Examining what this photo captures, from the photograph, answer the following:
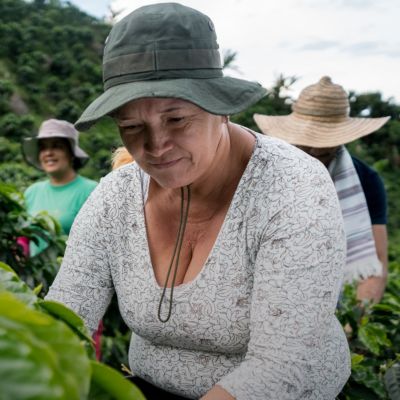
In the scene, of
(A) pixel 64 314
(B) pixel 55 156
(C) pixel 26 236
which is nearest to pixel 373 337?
(C) pixel 26 236

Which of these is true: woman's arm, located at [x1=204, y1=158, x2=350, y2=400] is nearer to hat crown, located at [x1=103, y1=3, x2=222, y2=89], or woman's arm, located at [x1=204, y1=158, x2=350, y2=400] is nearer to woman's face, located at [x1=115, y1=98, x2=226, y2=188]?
woman's face, located at [x1=115, y1=98, x2=226, y2=188]

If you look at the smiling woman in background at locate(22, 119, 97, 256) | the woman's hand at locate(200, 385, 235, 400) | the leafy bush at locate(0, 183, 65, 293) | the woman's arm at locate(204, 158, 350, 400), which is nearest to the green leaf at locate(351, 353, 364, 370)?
the woman's arm at locate(204, 158, 350, 400)

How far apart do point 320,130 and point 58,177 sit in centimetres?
175

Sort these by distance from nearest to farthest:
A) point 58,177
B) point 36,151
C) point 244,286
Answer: point 244,286 < point 58,177 < point 36,151

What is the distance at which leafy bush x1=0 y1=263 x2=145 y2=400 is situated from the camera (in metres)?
0.43

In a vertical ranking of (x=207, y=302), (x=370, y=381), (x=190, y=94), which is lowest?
(x=370, y=381)

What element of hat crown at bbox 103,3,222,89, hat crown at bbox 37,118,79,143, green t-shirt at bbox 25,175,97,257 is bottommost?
green t-shirt at bbox 25,175,97,257

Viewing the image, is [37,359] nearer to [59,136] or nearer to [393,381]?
[393,381]

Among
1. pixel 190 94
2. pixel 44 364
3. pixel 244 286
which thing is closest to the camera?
pixel 44 364

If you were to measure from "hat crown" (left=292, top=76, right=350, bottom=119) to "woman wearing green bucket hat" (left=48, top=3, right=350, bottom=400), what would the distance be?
1489mm

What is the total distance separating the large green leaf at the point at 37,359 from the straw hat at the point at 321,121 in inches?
90.8

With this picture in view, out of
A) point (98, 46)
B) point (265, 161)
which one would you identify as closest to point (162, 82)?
point (265, 161)

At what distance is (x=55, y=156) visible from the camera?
13.4ft

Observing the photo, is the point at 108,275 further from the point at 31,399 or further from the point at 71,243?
the point at 31,399
